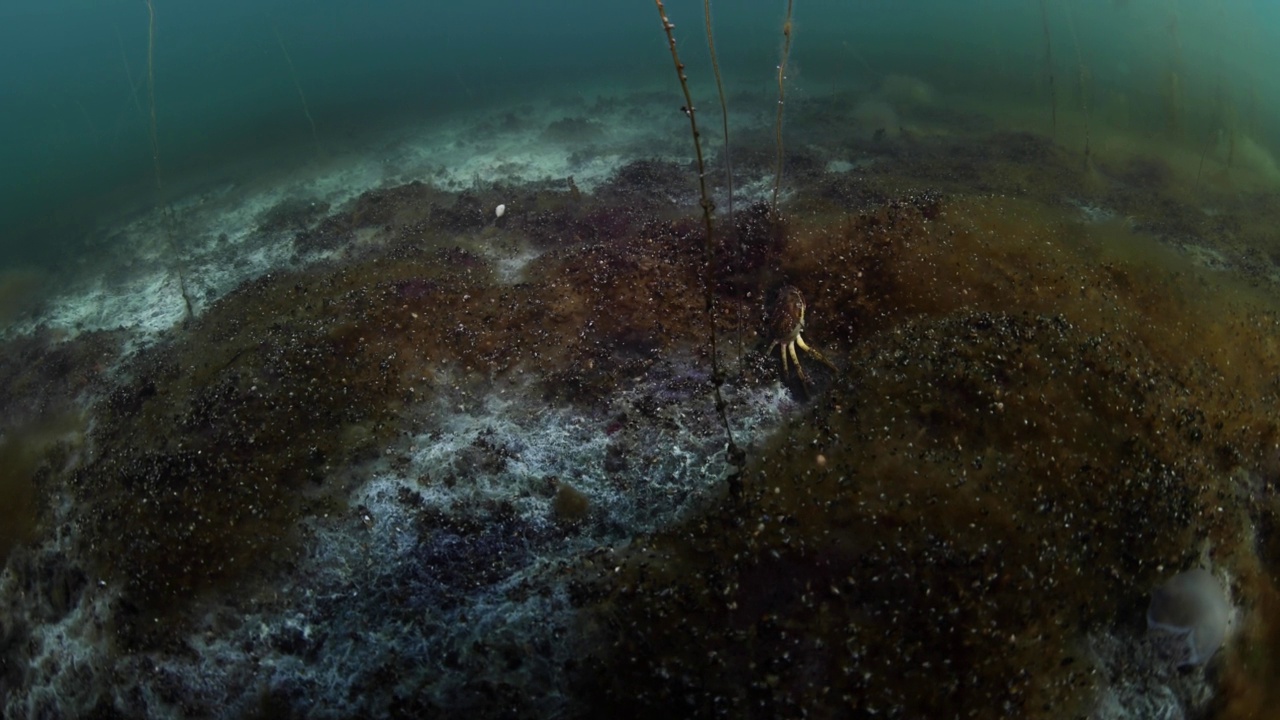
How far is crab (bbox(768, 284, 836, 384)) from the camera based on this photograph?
691 inches

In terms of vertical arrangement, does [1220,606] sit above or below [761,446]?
below

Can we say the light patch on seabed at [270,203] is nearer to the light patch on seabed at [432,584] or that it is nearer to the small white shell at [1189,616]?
the light patch on seabed at [432,584]

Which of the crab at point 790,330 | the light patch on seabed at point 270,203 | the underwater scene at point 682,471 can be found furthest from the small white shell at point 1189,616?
the light patch on seabed at point 270,203

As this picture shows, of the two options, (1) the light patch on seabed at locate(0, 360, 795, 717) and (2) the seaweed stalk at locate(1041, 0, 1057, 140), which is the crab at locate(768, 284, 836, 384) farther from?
(2) the seaweed stalk at locate(1041, 0, 1057, 140)

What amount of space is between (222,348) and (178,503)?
752cm

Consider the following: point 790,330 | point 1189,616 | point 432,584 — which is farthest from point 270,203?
point 1189,616

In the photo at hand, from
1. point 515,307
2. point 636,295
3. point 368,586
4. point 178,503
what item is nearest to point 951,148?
point 636,295

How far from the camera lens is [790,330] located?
17828mm

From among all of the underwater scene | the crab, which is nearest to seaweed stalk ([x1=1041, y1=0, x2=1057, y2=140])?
the underwater scene

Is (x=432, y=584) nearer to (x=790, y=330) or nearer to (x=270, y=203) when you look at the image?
(x=790, y=330)

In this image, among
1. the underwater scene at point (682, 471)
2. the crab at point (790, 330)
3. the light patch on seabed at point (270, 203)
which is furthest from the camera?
the light patch on seabed at point (270, 203)

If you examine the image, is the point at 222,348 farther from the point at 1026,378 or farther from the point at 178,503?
the point at 1026,378

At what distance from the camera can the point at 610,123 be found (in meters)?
41.2

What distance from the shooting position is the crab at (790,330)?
57.6 ft
